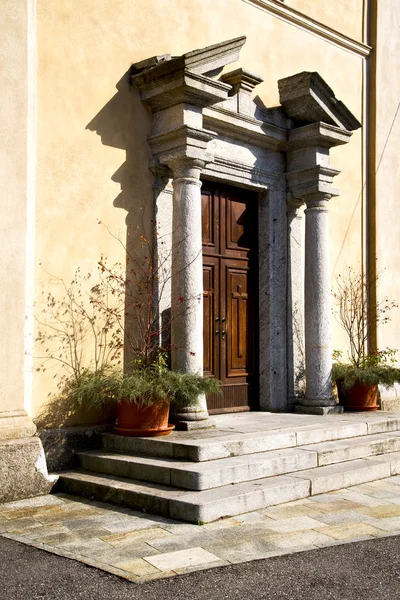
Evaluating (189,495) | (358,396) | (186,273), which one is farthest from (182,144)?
(358,396)

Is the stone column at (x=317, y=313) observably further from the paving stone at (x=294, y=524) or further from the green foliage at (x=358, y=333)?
the paving stone at (x=294, y=524)

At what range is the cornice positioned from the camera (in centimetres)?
837

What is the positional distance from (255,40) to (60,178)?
331 cm

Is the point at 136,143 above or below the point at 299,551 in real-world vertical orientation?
above

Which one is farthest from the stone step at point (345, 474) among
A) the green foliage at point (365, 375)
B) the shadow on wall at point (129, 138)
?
the shadow on wall at point (129, 138)

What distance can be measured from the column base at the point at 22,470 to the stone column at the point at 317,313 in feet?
11.1

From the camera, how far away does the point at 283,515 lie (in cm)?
484

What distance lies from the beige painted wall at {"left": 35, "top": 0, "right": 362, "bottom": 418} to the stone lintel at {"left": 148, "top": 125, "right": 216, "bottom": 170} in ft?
0.60

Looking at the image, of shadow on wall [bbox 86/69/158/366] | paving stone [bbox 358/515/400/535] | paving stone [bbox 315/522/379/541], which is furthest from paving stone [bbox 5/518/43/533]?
paving stone [bbox 358/515/400/535]

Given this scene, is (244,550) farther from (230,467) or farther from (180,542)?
(230,467)

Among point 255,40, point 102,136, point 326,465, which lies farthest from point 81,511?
point 255,40

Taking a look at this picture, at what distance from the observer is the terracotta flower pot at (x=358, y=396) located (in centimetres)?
830

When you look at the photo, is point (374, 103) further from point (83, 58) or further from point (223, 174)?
point (83, 58)

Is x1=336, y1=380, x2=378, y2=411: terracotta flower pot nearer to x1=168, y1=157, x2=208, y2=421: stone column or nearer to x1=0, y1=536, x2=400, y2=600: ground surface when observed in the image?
x1=168, y1=157, x2=208, y2=421: stone column
